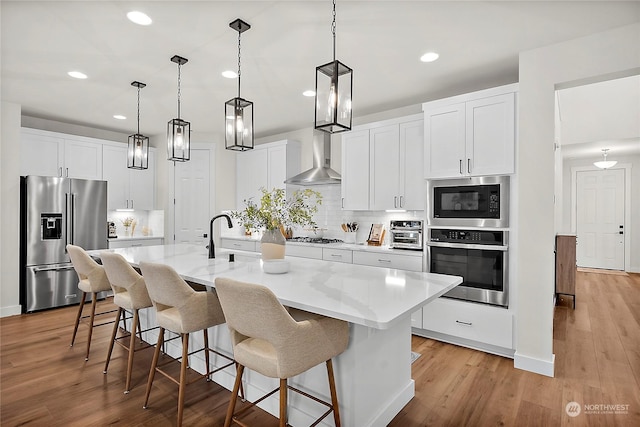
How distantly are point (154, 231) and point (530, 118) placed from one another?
590 cm

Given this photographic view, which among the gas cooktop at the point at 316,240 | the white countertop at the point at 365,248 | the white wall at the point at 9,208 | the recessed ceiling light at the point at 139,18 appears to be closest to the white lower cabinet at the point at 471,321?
the white countertop at the point at 365,248

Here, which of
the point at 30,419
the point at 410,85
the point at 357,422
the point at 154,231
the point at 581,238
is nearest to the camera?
the point at 357,422

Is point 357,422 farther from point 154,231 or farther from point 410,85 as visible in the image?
point 154,231

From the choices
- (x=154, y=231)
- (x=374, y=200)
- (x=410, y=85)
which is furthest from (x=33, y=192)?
(x=410, y=85)

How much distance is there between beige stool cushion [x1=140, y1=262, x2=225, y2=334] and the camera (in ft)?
6.85

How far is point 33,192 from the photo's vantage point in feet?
14.9

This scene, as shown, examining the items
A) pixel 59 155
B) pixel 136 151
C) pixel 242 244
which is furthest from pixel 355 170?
pixel 59 155

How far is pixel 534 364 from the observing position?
291cm

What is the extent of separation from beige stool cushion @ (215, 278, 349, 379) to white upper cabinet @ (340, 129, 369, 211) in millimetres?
2795

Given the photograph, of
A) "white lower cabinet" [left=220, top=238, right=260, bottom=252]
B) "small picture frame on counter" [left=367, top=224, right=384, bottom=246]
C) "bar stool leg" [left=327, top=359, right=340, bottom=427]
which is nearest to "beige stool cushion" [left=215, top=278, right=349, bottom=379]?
"bar stool leg" [left=327, top=359, right=340, bottom=427]

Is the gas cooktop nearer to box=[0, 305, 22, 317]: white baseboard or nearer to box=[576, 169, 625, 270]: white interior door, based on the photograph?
box=[0, 305, 22, 317]: white baseboard

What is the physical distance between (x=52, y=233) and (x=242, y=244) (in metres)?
2.55

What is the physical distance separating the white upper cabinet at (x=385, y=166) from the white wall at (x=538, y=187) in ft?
3.74

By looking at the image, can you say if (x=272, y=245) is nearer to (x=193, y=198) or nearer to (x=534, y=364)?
(x=534, y=364)
